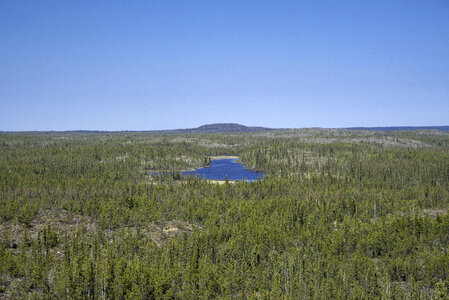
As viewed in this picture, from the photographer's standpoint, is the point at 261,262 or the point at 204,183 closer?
the point at 261,262

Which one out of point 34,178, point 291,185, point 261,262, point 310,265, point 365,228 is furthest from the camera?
point 291,185

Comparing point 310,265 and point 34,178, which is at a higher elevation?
point 34,178

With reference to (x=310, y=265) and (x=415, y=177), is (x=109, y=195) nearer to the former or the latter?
(x=310, y=265)

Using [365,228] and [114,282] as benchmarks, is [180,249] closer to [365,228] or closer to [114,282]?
[114,282]

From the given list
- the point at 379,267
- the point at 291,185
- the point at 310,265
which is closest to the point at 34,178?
the point at 291,185

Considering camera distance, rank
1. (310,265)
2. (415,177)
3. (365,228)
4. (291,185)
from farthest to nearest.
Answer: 1. (415,177)
2. (291,185)
3. (365,228)
4. (310,265)

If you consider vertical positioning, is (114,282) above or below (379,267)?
above

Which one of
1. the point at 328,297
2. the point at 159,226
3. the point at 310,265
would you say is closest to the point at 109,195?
the point at 159,226

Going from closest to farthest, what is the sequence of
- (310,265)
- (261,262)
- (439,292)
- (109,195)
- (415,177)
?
(439,292) → (310,265) → (261,262) → (109,195) → (415,177)

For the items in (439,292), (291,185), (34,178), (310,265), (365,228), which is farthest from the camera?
(291,185)
